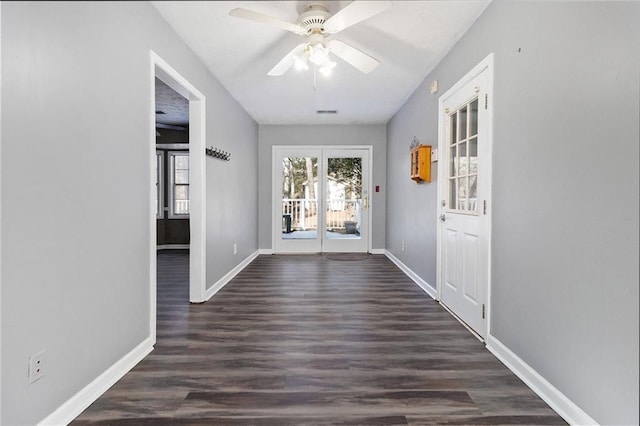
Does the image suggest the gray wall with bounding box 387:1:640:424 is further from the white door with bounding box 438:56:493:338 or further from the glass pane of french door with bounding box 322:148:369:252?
the glass pane of french door with bounding box 322:148:369:252

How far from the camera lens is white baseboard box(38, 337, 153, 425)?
1.33 m

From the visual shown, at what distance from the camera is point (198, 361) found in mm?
1878

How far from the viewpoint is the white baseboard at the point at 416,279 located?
3.11 meters

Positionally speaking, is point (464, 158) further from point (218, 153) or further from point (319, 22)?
point (218, 153)

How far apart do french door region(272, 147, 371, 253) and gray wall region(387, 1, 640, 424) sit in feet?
11.5

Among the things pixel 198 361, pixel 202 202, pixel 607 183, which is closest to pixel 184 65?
pixel 202 202

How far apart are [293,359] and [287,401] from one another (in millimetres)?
389

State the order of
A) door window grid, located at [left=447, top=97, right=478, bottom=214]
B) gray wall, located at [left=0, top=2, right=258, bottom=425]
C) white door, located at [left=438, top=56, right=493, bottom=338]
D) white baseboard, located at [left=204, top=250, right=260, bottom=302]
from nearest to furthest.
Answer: gray wall, located at [left=0, top=2, right=258, bottom=425], white door, located at [left=438, top=56, right=493, bottom=338], door window grid, located at [left=447, top=97, right=478, bottom=214], white baseboard, located at [left=204, top=250, right=260, bottom=302]

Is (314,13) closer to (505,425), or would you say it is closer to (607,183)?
(607,183)

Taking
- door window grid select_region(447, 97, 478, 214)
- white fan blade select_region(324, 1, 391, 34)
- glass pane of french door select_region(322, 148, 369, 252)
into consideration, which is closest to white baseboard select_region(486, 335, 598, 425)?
door window grid select_region(447, 97, 478, 214)

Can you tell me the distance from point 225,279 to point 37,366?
2404mm

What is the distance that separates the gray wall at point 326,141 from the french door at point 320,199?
110 mm

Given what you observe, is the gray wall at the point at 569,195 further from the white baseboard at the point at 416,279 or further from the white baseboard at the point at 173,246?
the white baseboard at the point at 173,246

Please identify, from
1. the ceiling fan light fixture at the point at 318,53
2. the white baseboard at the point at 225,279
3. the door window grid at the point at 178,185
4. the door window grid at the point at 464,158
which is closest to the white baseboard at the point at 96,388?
the white baseboard at the point at 225,279
